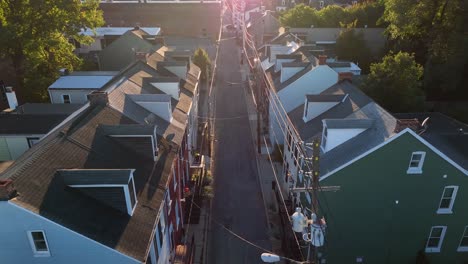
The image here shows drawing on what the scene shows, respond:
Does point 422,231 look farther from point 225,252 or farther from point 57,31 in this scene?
point 57,31

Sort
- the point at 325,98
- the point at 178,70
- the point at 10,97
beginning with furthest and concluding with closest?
the point at 178,70 → the point at 10,97 → the point at 325,98

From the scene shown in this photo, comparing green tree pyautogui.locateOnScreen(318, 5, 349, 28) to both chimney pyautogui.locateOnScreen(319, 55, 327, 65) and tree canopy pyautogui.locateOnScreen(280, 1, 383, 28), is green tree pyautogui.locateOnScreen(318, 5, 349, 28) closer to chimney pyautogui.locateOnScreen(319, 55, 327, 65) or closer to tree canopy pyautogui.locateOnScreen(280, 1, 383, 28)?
tree canopy pyautogui.locateOnScreen(280, 1, 383, 28)

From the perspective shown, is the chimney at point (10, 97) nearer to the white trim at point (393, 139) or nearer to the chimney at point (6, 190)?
the chimney at point (6, 190)

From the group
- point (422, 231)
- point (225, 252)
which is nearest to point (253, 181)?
point (225, 252)

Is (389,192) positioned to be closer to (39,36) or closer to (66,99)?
(66,99)

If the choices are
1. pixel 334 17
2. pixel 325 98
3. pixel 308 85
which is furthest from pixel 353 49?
pixel 325 98

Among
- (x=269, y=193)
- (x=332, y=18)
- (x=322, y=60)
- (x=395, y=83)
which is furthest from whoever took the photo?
(x=332, y=18)

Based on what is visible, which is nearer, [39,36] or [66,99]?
[66,99]
